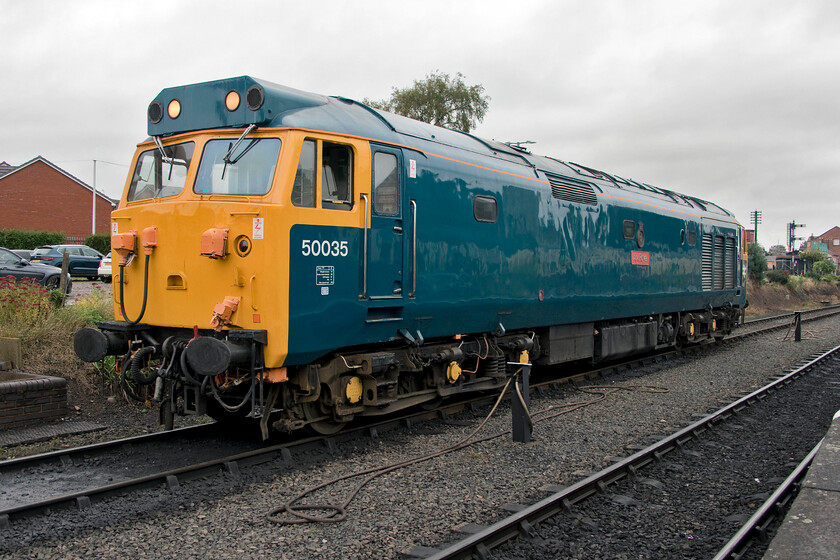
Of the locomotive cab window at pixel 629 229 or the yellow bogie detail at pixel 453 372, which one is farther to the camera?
the locomotive cab window at pixel 629 229

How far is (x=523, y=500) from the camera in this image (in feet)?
19.0

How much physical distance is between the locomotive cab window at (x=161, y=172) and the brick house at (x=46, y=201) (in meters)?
38.6

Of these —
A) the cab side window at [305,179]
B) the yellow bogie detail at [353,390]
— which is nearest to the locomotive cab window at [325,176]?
the cab side window at [305,179]

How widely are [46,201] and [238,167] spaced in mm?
43675

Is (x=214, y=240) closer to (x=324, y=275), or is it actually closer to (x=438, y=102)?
(x=324, y=275)

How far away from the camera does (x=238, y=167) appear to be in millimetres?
6621

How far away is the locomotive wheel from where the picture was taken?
273 inches

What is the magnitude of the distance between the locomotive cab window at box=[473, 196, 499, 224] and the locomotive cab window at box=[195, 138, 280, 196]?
3.04 metres

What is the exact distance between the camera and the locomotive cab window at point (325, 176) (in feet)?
21.3

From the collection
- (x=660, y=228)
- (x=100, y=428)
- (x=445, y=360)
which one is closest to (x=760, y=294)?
(x=660, y=228)

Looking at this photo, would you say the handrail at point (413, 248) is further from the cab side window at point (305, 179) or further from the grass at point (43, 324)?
the grass at point (43, 324)

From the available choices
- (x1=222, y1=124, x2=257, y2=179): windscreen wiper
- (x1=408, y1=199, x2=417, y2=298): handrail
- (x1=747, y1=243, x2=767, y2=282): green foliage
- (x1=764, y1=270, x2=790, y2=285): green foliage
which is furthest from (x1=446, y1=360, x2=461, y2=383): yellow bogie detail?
(x1=764, y1=270, x2=790, y2=285): green foliage

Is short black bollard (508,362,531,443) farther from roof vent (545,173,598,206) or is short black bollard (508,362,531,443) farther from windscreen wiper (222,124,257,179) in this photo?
roof vent (545,173,598,206)

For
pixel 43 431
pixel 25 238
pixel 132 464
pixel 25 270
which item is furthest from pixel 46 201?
pixel 132 464
